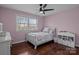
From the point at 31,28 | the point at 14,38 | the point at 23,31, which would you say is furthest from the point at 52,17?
the point at 14,38

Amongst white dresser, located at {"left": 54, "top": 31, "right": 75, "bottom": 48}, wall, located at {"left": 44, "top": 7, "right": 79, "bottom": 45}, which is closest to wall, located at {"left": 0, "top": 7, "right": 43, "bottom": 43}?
wall, located at {"left": 44, "top": 7, "right": 79, "bottom": 45}

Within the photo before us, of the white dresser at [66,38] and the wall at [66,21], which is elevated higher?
the wall at [66,21]

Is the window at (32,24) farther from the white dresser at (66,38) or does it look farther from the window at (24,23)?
the white dresser at (66,38)

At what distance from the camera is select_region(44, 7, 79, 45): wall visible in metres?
1.21

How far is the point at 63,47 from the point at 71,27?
18.5 inches

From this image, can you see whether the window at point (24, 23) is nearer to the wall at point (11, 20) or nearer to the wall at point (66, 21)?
the wall at point (11, 20)

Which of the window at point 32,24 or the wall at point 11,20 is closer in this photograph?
the wall at point 11,20

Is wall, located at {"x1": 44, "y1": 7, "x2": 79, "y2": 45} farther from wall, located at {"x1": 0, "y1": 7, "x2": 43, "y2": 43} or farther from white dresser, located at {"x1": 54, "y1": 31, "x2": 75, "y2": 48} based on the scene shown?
wall, located at {"x1": 0, "y1": 7, "x2": 43, "y2": 43}

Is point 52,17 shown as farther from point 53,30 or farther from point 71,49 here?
point 71,49

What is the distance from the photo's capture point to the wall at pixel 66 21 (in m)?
1.21

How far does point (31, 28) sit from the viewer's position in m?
1.29

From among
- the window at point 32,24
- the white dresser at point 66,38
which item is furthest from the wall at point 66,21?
the window at point 32,24

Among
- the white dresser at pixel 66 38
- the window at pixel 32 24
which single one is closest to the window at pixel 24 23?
the window at pixel 32 24
